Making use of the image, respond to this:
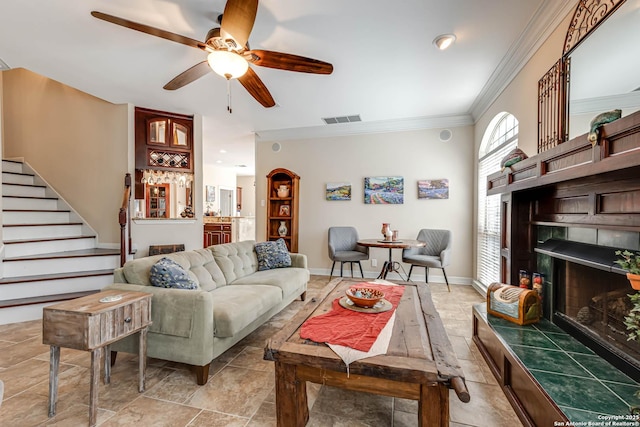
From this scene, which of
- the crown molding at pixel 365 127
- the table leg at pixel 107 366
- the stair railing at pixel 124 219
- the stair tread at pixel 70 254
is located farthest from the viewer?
the crown molding at pixel 365 127

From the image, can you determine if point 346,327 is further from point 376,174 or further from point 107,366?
point 376,174

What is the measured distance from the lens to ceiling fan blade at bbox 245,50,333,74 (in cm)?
209

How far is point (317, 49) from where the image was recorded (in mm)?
2676

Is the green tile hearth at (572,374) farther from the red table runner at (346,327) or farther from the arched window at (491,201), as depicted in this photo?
the arched window at (491,201)

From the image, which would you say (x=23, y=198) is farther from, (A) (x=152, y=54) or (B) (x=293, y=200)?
(B) (x=293, y=200)

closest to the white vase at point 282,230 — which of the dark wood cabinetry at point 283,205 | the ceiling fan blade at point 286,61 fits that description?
the dark wood cabinetry at point 283,205

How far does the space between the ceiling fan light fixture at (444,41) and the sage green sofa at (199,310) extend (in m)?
2.75

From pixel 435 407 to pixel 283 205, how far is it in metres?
4.55

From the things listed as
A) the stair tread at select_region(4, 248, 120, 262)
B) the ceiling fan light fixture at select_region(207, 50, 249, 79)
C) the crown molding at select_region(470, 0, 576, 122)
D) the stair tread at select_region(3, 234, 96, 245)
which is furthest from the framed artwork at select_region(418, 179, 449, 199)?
the stair tread at select_region(3, 234, 96, 245)

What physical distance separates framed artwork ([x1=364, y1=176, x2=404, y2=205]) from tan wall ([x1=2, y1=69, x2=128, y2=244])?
391 cm

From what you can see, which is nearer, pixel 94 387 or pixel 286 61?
pixel 94 387

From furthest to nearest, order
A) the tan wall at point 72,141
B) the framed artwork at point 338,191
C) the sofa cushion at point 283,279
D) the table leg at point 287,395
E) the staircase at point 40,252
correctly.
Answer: the framed artwork at point 338,191, the tan wall at point 72,141, the staircase at point 40,252, the sofa cushion at point 283,279, the table leg at point 287,395

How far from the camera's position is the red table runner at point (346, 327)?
1420mm

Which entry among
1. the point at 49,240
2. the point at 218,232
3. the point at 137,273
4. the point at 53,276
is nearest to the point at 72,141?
the point at 49,240
